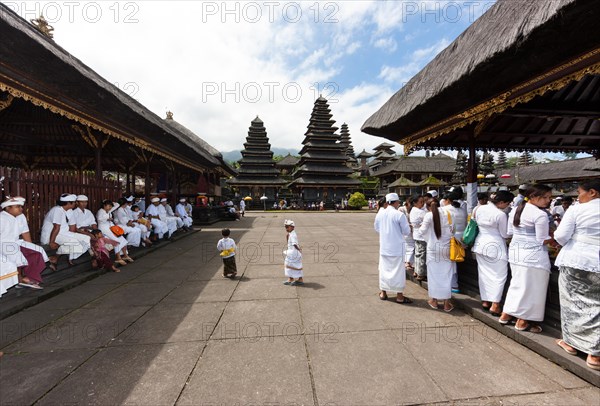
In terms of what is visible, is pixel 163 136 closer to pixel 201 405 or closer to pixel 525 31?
pixel 201 405

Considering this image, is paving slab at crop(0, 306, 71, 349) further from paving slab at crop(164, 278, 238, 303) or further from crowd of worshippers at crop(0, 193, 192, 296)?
paving slab at crop(164, 278, 238, 303)

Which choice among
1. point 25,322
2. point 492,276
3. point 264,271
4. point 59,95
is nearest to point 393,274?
point 492,276

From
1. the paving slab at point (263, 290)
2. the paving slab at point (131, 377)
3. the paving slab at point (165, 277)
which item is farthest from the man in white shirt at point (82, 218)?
the paving slab at point (131, 377)

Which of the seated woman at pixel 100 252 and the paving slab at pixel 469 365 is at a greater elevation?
the seated woman at pixel 100 252

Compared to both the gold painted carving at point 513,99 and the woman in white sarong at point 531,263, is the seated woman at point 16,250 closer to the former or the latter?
the woman in white sarong at point 531,263

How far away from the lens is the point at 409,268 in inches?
212

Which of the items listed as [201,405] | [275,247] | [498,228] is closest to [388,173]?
[275,247]

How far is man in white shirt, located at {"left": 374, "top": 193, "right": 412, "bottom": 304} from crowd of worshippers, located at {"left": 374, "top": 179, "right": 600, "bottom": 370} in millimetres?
14

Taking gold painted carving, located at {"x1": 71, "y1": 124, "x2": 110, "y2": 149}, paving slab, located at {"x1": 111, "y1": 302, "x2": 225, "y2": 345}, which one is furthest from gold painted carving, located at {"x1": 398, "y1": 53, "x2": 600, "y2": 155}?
gold painted carving, located at {"x1": 71, "y1": 124, "x2": 110, "y2": 149}

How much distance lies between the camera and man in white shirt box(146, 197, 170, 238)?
27.6 feet

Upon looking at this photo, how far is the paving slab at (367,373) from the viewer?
1.99 metres

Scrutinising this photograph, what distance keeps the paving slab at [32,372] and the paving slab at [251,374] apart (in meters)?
1.13

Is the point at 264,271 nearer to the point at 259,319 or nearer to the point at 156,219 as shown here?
the point at 259,319

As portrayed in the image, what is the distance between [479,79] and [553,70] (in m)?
0.66
